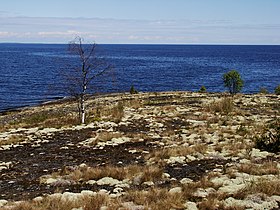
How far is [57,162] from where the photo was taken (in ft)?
50.3

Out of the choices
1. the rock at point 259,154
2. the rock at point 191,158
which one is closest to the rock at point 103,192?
the rock at point 191,158

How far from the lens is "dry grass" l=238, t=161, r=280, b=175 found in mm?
11930

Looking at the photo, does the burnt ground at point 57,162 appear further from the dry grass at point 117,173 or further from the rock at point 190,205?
the rock at point 190,205

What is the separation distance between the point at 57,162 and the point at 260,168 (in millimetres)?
8056

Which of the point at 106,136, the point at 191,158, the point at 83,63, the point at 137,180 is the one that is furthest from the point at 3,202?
the point at 83,63

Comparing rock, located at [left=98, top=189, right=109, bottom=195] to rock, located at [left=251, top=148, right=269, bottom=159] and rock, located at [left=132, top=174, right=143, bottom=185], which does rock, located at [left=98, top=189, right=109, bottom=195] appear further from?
rock, located at [left=251, top=148, right=269, bottom=159]

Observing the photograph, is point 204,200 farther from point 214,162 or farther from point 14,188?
point 14,188

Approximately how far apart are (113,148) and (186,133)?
4534 mm

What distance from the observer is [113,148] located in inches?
688

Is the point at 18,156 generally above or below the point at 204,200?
below

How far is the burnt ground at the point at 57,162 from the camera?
38.3ft

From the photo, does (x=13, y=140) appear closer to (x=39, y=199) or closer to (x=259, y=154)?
(x=39, y=199)

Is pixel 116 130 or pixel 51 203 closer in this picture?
pixel 51 203

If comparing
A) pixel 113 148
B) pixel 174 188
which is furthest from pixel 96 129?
pixel 174 188
